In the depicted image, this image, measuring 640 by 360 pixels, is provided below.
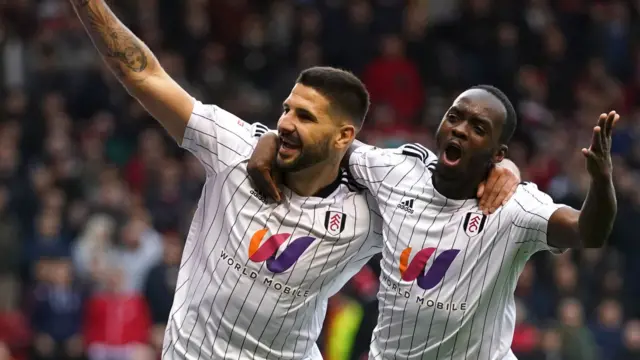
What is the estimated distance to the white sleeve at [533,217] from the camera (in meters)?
5.23

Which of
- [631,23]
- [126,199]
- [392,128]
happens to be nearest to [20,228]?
[126,199]

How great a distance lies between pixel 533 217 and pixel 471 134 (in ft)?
1.45

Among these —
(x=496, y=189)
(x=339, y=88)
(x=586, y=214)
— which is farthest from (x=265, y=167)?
(x=586, y=214)

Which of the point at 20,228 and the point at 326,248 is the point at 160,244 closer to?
the point at 20,228

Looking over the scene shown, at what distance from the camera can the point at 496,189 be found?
17.9 feet

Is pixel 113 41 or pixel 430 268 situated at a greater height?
pixel 113 41

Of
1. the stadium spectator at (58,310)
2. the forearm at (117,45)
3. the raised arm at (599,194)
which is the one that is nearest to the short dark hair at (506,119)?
the raised arm at (599,194)

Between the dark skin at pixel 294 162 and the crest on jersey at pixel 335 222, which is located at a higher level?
the dark skin at pixel 294 162

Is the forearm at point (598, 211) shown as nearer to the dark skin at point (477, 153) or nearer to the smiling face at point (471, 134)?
the dark skin at point (477, 153)

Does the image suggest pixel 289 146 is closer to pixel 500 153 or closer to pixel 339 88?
pixel 339 88

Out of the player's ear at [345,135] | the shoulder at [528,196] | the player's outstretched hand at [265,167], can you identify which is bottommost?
the player's outstretched hand at [265,167]

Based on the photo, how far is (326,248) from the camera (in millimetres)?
5555

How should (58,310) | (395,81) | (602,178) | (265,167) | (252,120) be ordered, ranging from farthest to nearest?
(395,81)
(252,120)
(58,310)
(265,167)
(602,178)

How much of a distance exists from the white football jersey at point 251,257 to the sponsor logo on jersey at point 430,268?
31 cm
